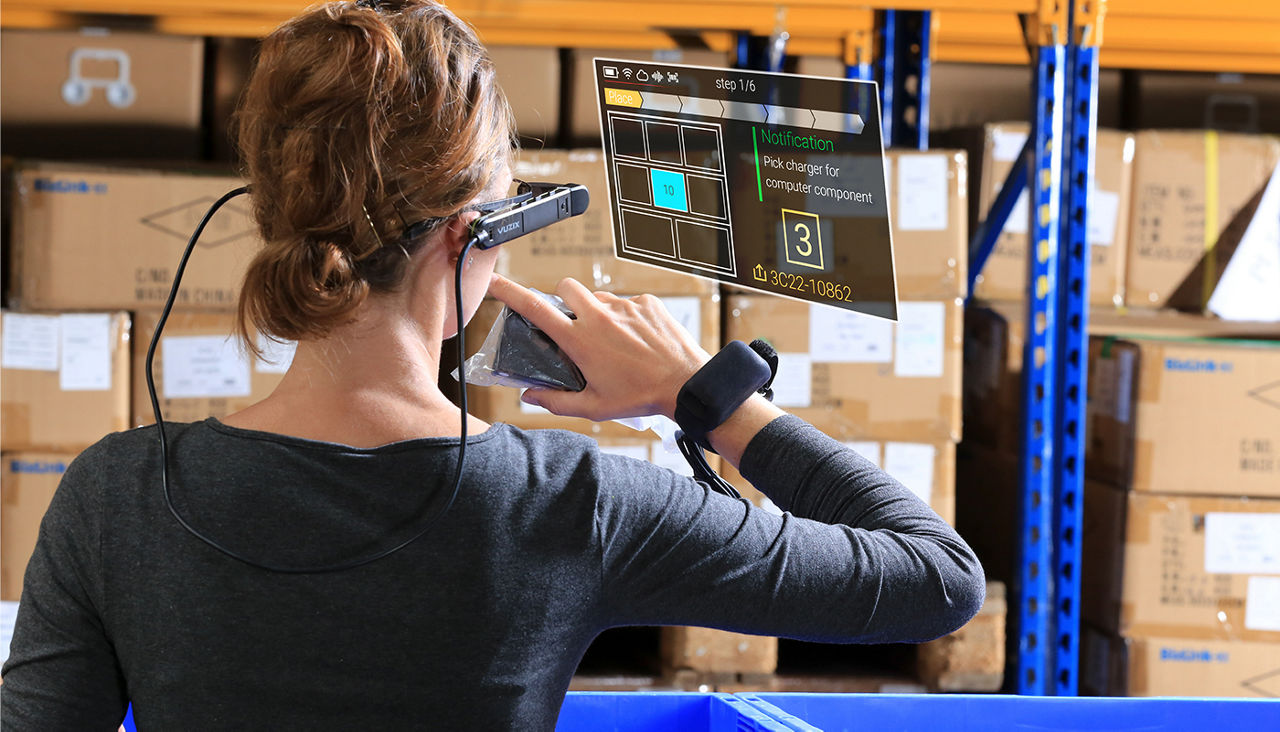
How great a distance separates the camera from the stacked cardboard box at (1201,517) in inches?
73.3

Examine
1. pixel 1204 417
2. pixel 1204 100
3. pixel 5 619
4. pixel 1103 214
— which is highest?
pixel 1204 100

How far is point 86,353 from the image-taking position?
1760 mm

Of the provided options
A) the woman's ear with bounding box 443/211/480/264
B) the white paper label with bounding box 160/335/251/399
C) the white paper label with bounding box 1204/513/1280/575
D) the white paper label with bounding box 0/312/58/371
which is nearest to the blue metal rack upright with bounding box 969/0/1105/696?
the white paper label with bounding box 1204/513/1280/575

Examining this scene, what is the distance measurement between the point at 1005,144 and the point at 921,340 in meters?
0.50

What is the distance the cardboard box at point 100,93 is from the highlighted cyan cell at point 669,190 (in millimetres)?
1421

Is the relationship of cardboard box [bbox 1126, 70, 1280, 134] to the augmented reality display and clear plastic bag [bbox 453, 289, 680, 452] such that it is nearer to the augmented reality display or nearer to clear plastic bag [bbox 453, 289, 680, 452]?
the augmented reality display

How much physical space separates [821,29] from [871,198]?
1.29 m

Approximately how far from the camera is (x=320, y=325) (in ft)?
2.09

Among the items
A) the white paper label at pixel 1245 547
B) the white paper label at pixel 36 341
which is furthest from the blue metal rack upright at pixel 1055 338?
the white paper label at pixel 36 341

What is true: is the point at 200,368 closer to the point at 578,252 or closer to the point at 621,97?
the point at 578,252

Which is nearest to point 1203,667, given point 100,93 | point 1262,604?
point 1262,604

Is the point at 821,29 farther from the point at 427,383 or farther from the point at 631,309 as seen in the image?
the point at 427,383

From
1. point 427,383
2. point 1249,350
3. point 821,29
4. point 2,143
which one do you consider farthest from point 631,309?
point 2,143

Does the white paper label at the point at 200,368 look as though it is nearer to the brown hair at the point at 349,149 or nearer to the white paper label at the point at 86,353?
the white paper label at the point at 86,353
